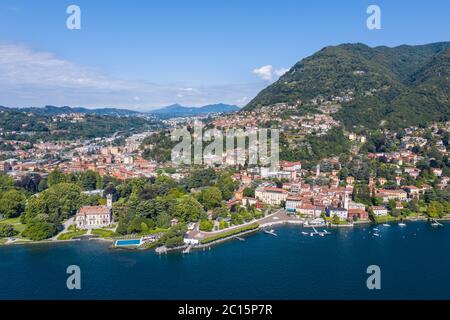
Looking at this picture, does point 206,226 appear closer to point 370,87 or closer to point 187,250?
point 187,250

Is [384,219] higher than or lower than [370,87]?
lower

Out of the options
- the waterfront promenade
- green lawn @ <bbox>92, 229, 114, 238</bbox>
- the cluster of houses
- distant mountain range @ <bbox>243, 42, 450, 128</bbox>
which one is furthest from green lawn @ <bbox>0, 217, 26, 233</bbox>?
distant mountain range @ <bbox>243, 42, 450, 128</bbox>

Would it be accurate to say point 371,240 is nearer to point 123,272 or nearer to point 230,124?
point 123,272

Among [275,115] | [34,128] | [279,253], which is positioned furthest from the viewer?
[34,128]

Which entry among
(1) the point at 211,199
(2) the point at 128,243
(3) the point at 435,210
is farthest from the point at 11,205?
(3) the point at 435,210

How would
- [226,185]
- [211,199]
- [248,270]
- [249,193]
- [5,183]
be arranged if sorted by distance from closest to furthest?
1. [248,270]
2. [211,199]
3. [249,193]
4. [5,183]
5. [226,185]

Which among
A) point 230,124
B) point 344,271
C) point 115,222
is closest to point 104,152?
point 230,124

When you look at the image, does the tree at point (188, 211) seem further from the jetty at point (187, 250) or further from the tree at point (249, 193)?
the tree at point (249, 193)
